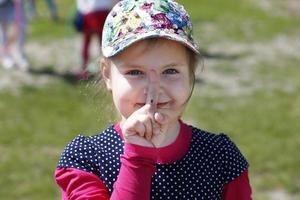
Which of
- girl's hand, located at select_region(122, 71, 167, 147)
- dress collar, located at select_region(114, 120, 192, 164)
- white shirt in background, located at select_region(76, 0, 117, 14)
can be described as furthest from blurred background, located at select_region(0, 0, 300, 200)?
white shirt in background, located at select_region(76, 0, 117, 14)

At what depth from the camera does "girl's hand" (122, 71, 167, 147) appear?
1.75m

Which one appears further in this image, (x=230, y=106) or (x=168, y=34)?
(x=230, y=106)

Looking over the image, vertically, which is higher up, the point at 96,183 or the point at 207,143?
the point at 207,143

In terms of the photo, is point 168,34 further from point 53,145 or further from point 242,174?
point 53,145

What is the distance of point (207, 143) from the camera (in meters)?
2.05

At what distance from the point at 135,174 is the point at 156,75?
0.25 meters

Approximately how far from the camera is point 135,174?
1761 millimetres

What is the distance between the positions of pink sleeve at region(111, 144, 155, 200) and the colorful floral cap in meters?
0.27

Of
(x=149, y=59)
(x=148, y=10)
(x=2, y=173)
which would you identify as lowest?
(x=2, y=173)

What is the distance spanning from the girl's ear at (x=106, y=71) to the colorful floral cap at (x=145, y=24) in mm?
61

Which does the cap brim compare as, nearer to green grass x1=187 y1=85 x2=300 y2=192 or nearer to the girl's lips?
the girl's lips

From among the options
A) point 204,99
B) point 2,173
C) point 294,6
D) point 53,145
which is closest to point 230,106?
point 204,99

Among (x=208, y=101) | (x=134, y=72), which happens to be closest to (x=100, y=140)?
(x=134, y=72)

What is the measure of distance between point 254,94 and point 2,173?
328 cm
